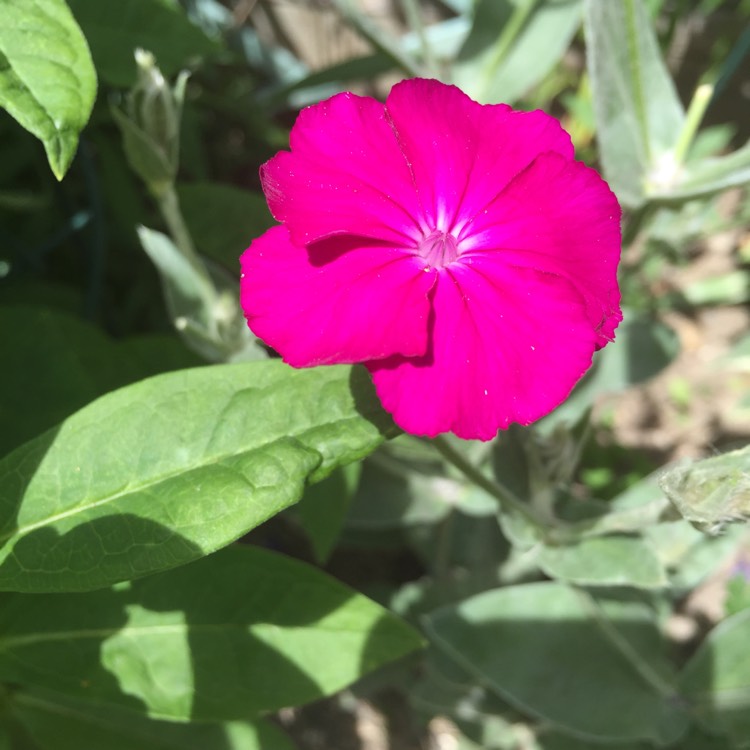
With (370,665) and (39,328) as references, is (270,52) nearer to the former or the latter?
(39,328)

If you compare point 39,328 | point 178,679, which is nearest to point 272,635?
point 178,679

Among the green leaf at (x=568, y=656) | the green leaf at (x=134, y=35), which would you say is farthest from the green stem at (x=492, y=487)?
the green leaf at (x=134, y=35)

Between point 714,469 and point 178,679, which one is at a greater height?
point 714,469

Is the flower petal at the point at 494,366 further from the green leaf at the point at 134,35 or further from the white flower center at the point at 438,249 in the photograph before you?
the green leaf at the point at 134,35

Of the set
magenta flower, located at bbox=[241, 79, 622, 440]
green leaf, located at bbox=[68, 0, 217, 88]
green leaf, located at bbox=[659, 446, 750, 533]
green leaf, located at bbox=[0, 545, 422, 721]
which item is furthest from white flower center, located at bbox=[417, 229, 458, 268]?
green leaf, located at bbox=[68, 0, 217, 88]

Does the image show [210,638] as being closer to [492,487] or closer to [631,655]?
[492,487]
